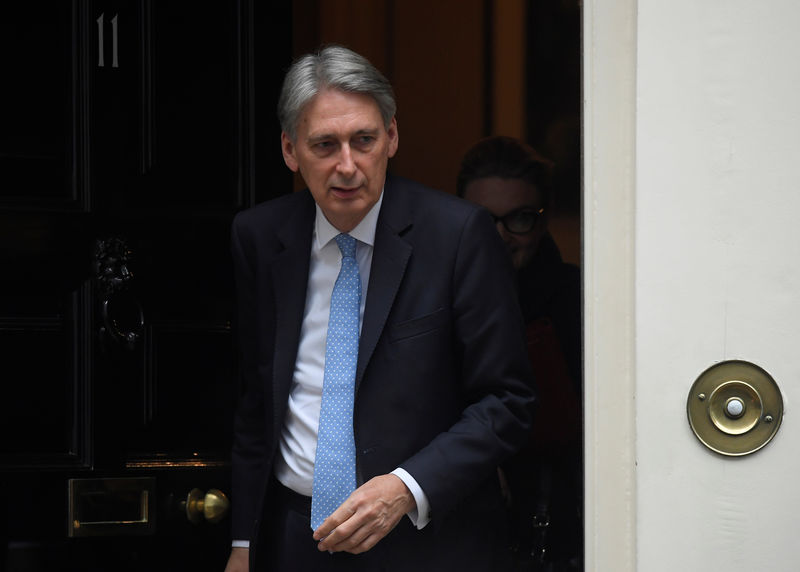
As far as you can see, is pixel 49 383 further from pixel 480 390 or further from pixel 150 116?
pixel 480 390

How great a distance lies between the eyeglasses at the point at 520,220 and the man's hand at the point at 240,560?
121cm

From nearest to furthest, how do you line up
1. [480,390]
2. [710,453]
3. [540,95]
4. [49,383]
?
[710,453] < [480,390] < [49,383] < [540,95]

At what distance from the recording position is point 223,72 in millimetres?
2951

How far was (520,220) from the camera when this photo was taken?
3.06m

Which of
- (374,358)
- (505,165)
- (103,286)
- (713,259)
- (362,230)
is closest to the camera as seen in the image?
(713,259)

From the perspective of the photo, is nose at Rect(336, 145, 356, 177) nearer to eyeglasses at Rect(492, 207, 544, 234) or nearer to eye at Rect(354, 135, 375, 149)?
eye at Rect(354, 135, 375, 149)

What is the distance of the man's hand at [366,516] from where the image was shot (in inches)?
70.5

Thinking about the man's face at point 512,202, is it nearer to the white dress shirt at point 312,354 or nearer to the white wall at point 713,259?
the white dress shirt at point 312,354

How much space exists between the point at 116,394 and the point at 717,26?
181 cm

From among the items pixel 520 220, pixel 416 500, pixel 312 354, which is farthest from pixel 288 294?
pixel 520 220

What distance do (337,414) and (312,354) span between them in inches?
5.7

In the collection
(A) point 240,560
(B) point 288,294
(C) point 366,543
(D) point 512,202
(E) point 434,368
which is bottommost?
(A) point 240,560

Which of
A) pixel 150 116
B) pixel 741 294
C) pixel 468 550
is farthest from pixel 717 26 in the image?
pixel 150 116

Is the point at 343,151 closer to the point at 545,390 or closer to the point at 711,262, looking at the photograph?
the point at 711,262
